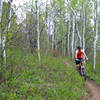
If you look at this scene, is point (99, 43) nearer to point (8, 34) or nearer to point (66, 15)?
point (66, 15)

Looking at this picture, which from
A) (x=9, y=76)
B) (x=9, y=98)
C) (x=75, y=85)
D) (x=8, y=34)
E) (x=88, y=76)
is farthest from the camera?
(x=88, y=76)

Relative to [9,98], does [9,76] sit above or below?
above

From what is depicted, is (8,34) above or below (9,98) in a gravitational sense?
above

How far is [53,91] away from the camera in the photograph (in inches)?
194

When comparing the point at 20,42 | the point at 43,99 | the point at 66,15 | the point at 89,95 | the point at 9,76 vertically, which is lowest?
the point at 89,95

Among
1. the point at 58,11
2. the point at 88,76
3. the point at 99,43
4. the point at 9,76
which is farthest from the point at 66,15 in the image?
the point at 9,76

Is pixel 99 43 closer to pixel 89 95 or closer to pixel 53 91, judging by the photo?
pixel 89 95

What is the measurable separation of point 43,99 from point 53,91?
74cm

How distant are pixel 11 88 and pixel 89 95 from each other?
329 cm

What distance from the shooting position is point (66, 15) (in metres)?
19.9

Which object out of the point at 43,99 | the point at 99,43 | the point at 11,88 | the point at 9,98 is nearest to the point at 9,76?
the point at 11,88

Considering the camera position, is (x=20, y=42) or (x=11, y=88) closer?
(x=20, y=42)

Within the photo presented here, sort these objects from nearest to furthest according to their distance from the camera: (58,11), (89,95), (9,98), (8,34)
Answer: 1. (8,34)
2. (9,98)
3. (89,95)
4. (58,11)

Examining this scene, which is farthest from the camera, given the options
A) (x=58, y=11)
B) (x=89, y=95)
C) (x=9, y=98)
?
(x=58, y=11)
